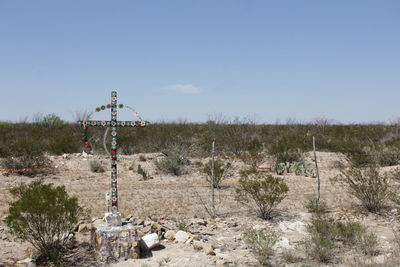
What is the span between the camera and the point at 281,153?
18047 millimetres

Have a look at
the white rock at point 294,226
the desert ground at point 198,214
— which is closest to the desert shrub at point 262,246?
the desert ground at point 198,214

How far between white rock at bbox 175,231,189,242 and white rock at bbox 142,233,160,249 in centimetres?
46

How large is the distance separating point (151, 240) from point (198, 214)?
2.96 m

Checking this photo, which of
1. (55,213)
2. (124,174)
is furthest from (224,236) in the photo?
(124,174)

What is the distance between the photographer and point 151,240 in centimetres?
689

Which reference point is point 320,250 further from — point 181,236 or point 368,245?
point 181,236

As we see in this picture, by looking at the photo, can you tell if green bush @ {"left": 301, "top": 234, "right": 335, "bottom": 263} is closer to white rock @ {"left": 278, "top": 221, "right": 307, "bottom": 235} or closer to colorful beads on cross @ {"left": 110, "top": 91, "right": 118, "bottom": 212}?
white rock @ {"left": 278, "top": 221, "right": 307, "bottom": 235}

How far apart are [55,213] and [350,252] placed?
4.72 m

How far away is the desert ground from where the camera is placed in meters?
6.61

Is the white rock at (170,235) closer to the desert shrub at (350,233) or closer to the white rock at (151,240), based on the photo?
the white rock at (151,240)

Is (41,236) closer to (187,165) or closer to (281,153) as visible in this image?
(187,165)

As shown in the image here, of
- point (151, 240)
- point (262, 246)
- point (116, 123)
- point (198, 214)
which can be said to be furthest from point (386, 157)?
point (116, 123)

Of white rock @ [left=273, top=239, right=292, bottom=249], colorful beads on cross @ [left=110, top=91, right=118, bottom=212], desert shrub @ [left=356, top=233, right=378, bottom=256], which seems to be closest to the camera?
desert shrub @ [left=356, top=233, right=378, bottom=256]

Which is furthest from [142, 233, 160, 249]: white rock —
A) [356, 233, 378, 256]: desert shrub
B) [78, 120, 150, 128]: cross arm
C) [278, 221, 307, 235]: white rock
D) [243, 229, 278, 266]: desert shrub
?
[356, 233, 378, 256]: desert shrub
